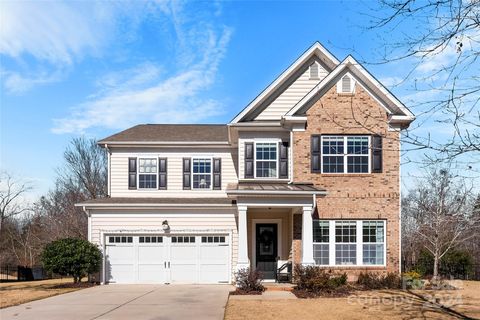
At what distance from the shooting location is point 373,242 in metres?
19.5

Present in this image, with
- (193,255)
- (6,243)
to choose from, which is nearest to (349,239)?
(193,255)

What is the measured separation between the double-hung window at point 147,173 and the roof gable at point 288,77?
493 centimetres

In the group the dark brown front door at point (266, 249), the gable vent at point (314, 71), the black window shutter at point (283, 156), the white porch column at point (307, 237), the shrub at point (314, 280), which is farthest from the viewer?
the gable vent at point (314, 71)

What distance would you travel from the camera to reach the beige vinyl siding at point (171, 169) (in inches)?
898

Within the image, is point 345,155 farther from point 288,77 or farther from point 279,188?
point 288,77

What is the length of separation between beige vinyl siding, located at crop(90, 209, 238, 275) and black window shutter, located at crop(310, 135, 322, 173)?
13.6 ft

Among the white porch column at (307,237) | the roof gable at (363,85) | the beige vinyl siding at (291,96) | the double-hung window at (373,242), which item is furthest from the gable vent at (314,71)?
the double-hung window at (373,242)

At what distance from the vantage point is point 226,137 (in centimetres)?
2366

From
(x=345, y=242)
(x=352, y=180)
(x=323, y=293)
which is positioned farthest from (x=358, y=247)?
(x=323, y=293)

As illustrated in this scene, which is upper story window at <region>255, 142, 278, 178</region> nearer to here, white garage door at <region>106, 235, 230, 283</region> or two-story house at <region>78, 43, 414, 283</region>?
two-story house at <region>78, 43, 414, 283</region>

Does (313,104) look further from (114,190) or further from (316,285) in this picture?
(114,190)

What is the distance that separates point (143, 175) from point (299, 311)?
12.4 meters

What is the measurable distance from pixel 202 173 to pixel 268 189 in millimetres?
5376

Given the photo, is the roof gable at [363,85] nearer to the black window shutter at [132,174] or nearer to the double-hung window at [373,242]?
the double-hung window at [373,242]
